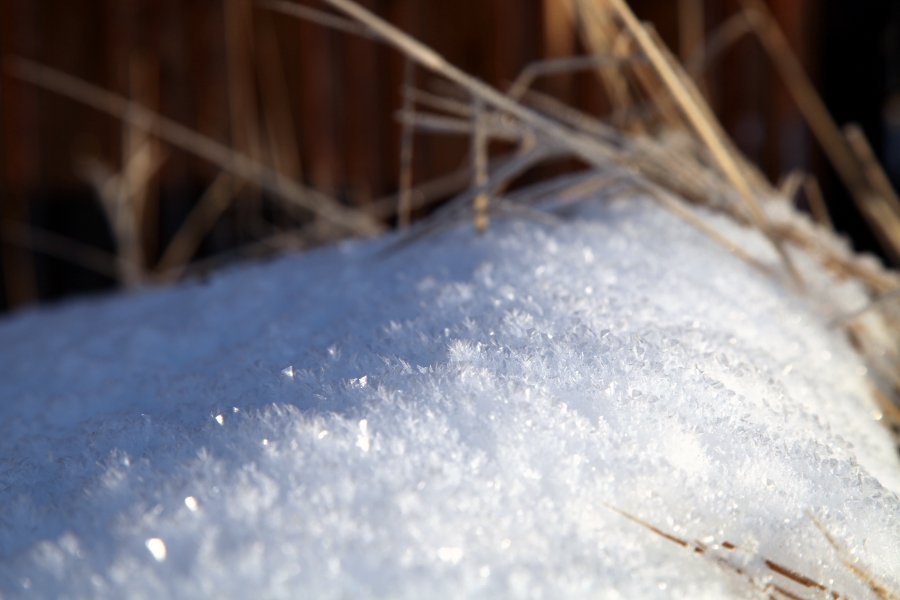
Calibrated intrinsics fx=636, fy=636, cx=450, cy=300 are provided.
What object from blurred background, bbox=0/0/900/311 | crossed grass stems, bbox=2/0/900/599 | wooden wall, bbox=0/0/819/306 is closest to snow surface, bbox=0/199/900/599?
crossed grass stems, bbox=2/0/900/599

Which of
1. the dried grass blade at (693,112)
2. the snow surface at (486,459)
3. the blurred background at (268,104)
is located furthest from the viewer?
the blurred background at (268,104)

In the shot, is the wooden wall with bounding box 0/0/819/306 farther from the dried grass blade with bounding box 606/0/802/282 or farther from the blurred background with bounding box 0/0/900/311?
the dried grass blade with bounding box 606/0/802/282

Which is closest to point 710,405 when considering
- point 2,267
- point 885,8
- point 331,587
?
point 331,587

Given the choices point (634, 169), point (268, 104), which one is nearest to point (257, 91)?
point (268, 104)

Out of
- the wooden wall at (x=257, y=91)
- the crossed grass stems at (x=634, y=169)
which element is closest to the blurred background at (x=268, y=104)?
the wooden wall at (x=257, y=91)

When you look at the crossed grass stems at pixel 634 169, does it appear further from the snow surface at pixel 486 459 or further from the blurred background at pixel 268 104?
the blurred background at pixel 268 104

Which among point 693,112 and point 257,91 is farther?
point 257,91

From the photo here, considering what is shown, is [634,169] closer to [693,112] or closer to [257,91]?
[693,112]
